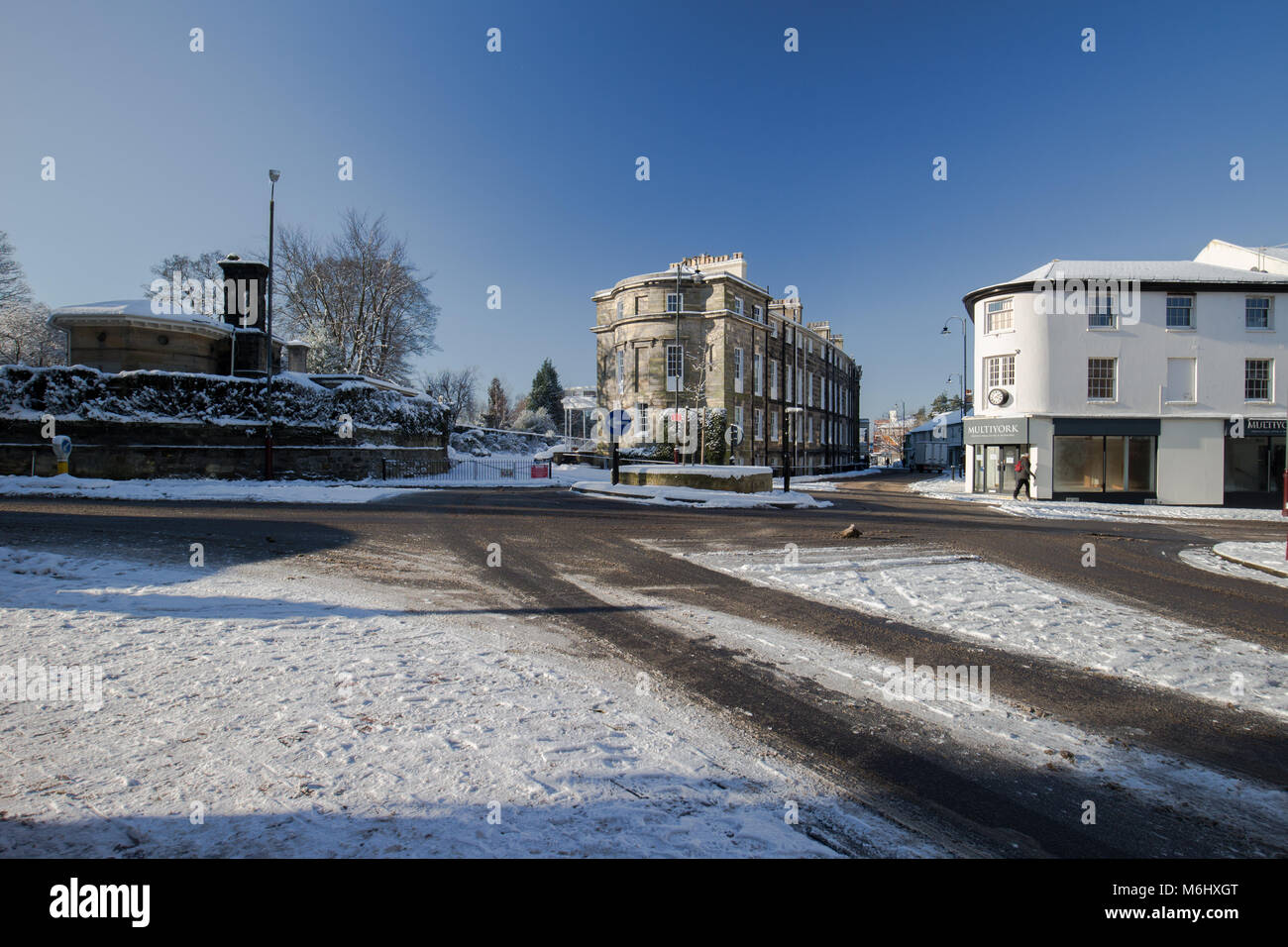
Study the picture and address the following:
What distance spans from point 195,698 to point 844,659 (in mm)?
4922

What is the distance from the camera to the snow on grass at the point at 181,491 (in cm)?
1772

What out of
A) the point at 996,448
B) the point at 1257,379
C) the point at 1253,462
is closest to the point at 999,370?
the point at 996,448

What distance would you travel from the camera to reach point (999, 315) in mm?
27797

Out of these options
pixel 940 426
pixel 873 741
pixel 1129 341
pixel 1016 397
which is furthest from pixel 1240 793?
pixel 940 426

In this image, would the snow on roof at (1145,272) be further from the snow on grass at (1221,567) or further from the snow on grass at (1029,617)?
the snow on grass at (1029,617)

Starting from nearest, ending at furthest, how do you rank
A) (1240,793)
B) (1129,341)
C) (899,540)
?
(1240,793)
(899,540)
(1129,341)

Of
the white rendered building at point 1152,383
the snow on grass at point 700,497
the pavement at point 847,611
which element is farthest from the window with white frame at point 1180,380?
the snow on grass at point 700,497

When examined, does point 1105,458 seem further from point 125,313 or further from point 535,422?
point 535,422

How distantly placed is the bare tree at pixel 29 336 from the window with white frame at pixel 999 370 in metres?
61.3

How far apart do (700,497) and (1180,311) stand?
2395 cm

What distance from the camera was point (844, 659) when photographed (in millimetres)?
5211

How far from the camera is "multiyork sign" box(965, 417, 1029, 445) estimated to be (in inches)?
1045

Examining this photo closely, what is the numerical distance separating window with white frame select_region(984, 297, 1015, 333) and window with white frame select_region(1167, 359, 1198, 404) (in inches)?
263

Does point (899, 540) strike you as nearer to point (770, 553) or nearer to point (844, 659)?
point (770, 553)
